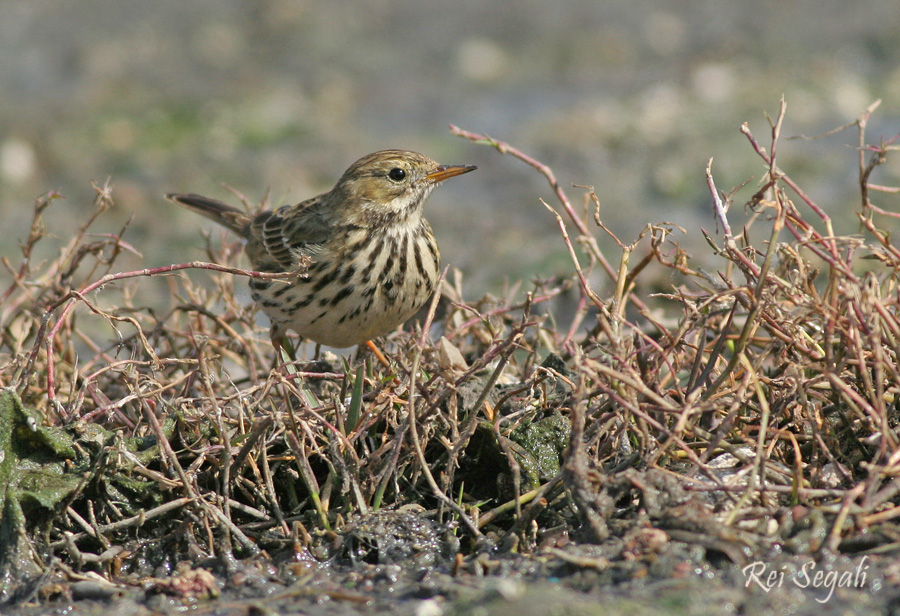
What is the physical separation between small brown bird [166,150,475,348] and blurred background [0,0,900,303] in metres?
1.81

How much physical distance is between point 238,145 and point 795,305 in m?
6.95

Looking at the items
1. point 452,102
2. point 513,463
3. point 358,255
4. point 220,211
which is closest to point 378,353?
point 358,255

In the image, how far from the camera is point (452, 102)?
1042 centimetres

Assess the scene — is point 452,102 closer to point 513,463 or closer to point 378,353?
point 378,353

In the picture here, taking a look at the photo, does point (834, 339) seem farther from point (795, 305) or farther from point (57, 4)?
point (57, 4)

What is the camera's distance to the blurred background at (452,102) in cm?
843

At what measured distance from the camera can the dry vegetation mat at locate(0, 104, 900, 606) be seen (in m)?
3.25

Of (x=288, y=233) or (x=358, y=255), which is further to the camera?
(x=288, y=233)

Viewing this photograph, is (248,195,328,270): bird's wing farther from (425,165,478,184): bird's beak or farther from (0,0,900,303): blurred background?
(0,0,900,303): blurred background

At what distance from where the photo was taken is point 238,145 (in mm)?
9680

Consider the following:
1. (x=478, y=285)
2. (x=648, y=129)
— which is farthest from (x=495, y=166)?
(x=478, y=285)

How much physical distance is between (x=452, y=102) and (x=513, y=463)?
24.0 ft

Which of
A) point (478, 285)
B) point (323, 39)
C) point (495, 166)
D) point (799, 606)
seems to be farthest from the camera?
point (323, 39)

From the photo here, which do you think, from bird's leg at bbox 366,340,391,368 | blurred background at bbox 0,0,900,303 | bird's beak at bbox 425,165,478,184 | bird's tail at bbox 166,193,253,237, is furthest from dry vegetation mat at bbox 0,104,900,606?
blurred background at bbox 0,0,900,303
